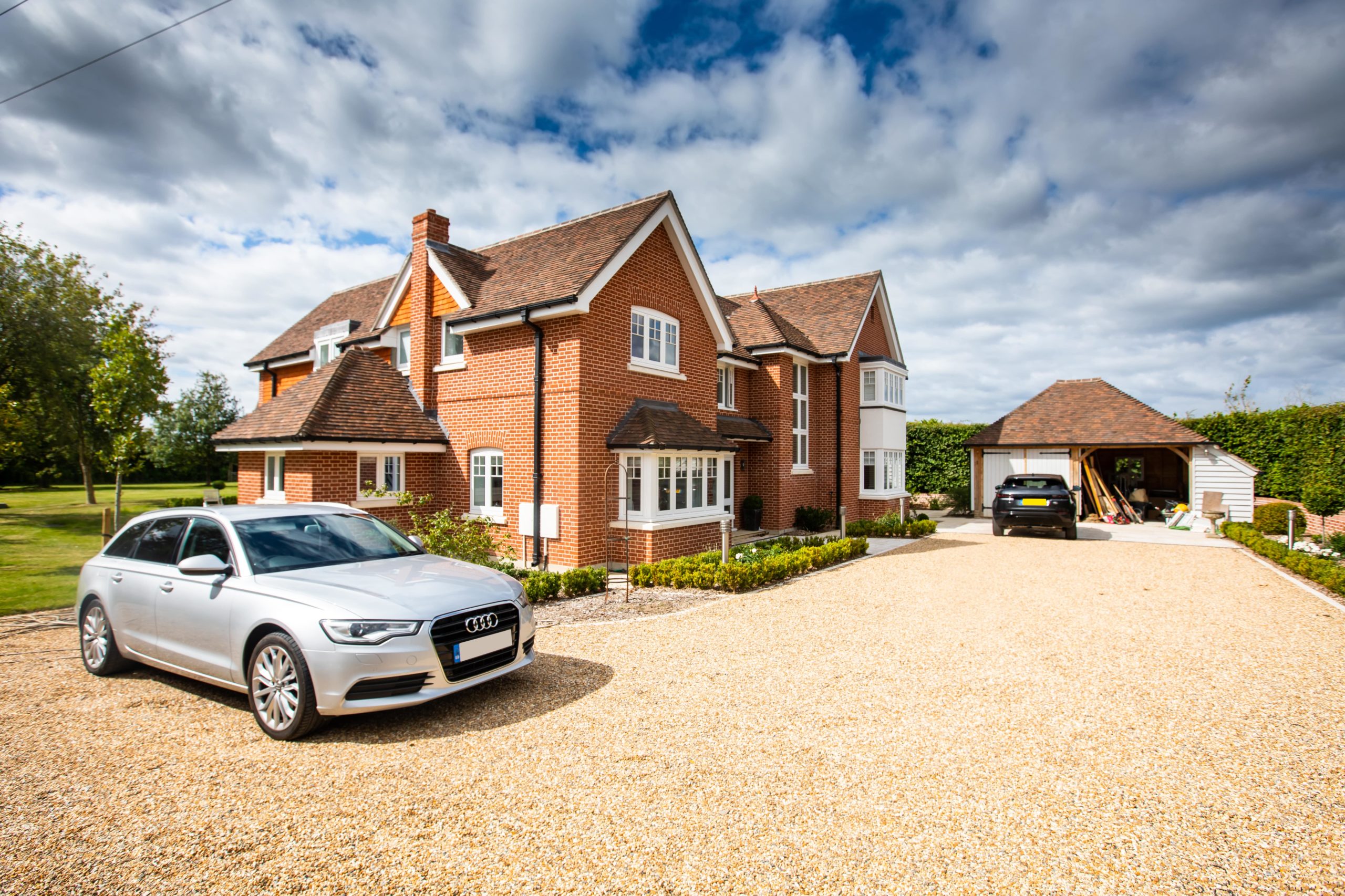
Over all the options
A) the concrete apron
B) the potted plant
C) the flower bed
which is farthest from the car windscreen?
the concrete apron

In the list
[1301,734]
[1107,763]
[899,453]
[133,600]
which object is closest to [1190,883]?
[1107,763]

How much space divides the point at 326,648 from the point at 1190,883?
5.20 metres

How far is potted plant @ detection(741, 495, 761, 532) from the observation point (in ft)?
59.3

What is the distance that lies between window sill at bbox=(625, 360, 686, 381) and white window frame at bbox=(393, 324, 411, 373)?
6175mm

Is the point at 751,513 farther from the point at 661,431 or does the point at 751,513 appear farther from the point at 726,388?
the point at 661,431

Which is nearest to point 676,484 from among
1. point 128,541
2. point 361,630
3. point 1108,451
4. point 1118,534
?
point 128,541

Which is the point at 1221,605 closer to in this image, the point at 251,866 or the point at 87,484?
the point at 251,866

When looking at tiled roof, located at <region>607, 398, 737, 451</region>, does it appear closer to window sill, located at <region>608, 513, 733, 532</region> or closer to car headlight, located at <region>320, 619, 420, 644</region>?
window sill, located at <region>608, 513, 733, 532</region>

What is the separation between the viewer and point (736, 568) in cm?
1044

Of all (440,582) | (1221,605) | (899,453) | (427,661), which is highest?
(899,453)

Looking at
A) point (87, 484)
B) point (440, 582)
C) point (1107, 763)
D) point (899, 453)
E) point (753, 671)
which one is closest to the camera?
point (1107, 763)

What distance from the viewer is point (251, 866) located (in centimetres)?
317

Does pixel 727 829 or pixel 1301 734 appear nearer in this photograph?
pixel 727 829

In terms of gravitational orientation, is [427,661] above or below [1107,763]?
above
